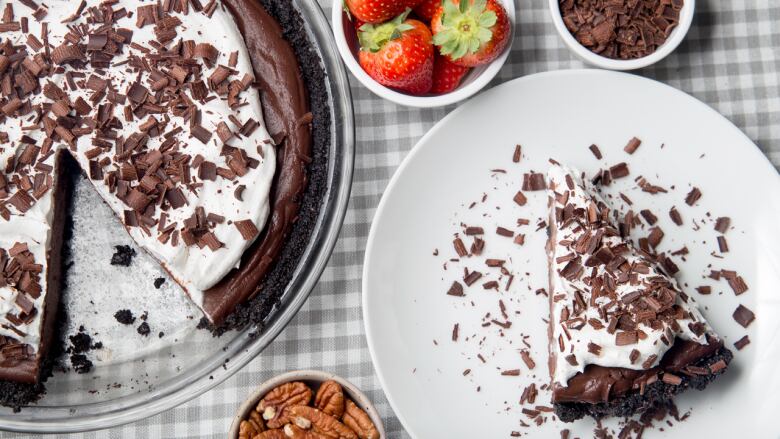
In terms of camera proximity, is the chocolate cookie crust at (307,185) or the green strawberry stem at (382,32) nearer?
the green strawberry stem at (382,32)

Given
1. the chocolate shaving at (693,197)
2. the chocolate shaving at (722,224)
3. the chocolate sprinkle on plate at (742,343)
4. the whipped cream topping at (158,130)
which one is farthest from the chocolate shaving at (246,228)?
the chocolate sprinkle on plate at (742,343)

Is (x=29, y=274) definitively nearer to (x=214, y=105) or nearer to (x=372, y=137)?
(x=214, y=105)

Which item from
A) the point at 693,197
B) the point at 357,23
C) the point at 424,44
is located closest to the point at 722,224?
the point at 693,197

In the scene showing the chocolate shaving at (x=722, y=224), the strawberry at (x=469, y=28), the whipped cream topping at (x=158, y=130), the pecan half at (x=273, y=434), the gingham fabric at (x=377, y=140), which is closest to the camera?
the strawberry at (x=469, y=28)

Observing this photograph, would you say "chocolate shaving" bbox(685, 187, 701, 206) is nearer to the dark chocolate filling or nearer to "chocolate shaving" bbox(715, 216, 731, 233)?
"chocolate shaving" bbox(715, 216, 731, 233)

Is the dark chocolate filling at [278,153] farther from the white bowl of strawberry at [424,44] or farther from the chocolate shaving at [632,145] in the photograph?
the chocolate shaving at [632,145]

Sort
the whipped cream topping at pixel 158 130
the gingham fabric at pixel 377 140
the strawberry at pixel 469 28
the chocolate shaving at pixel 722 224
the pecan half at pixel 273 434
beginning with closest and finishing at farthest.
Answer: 1. the strawberry at pixel 469 28
2. the whipped cream topping at pixel 158 130
3. the pecan half at pixel 273 434
4. the chocolate shaving at pixel 722 224
5. the gingham fabric at pixel 377 140

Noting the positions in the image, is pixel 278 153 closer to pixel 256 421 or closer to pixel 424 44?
pixel 424 44

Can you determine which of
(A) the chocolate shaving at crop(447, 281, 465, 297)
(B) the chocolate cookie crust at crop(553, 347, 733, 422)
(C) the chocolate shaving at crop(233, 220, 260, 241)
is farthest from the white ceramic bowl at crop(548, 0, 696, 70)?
(C) the chocolate shaving at crop(233, 220, 260, 241)
